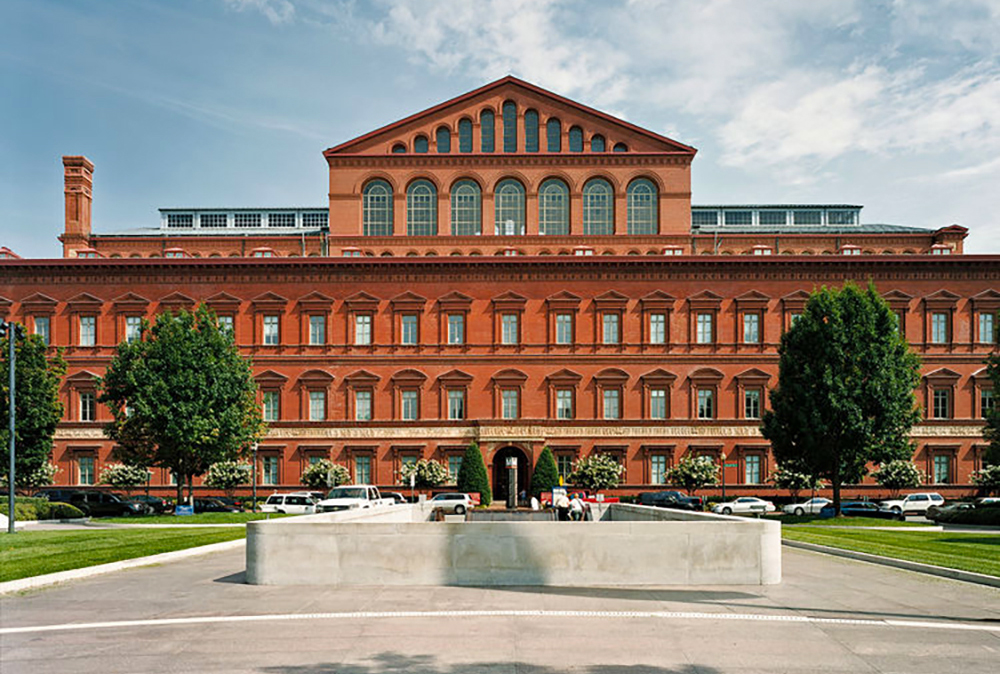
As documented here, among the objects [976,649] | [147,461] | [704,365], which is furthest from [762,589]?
[704,365]

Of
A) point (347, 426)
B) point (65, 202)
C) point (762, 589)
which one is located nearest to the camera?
point (762, 589)

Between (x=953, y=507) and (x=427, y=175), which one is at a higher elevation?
(x=427, y=175)

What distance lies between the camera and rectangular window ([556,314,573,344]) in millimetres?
61125

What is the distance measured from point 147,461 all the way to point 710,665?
43.1 meters

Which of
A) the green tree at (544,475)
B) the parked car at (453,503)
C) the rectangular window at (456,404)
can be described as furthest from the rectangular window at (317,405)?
the green tree at (544,475)

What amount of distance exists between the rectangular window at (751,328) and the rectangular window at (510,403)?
50.1ft

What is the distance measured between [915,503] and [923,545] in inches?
1079

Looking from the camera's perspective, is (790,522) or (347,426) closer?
(790,522)

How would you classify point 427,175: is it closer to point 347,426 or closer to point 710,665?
point 347,426

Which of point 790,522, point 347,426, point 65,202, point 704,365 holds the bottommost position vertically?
point 790,522

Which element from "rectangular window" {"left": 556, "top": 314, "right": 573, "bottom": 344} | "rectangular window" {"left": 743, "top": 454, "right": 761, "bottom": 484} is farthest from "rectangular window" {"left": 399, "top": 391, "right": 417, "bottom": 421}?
"rectangular window" {"left": 743, "top": 454, "right": 761, "bottom": 484}

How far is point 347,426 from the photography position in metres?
60.4

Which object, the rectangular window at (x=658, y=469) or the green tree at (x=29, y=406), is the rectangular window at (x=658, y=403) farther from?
the green tree at (x=29, y=406)

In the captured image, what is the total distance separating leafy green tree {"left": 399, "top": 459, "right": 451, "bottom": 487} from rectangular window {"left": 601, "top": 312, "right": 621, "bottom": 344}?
529 inches
